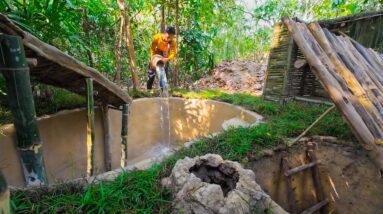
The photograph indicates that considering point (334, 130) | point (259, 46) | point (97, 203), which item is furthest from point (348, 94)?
point (259, 46)

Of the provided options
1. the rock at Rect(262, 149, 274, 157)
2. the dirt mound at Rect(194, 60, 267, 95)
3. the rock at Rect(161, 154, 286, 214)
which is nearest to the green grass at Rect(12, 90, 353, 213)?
the rock at Rect(262, 149, 274, 157)

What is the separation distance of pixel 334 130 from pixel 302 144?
0.59m

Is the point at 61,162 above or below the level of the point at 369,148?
below

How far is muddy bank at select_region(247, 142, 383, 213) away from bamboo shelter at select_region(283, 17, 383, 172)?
1032 millimetres

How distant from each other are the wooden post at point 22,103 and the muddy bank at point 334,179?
2159 millimetres

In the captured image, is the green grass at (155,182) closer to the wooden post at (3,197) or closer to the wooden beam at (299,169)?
the wooden beam at (299,169)

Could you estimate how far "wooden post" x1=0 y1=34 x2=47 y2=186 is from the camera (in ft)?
6.13

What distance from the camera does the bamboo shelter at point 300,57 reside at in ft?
15.8

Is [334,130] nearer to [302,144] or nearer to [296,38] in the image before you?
[302,144]

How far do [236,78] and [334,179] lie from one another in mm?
5019

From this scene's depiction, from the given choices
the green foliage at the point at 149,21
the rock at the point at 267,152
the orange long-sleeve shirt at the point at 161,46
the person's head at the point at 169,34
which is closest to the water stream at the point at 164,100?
the orange long-sleeve shirt at the point at 161,46

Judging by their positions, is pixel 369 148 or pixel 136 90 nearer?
pixel 369 148

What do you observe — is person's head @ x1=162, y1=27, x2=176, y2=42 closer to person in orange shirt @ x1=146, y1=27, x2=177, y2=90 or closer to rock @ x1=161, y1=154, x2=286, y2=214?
person in orange shirt @ x1=146, y1=27, x2=177, y2=90

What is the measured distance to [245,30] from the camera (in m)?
12.5
